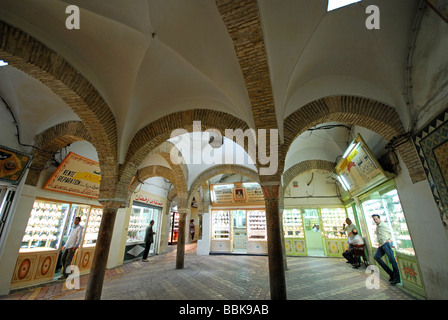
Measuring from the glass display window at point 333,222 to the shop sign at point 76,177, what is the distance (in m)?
10.3

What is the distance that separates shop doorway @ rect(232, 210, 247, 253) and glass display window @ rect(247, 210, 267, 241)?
36cm

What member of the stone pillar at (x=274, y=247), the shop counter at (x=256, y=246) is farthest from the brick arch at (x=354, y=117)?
the shop counter at (x=256, y=246)

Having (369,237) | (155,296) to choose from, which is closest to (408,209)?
(369,237)

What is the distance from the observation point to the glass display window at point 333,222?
9180mm

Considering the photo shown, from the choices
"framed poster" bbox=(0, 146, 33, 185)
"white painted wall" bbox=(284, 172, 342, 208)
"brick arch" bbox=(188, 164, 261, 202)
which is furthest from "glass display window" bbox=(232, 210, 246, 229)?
"framed poster" bbox=(0, 146, 33, 185)

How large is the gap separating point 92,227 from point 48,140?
3.59 metres

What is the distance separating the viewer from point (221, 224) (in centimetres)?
1095

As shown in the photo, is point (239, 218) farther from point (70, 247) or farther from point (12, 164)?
point (12, 164)

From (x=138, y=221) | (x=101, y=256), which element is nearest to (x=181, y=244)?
(x=101, y=256)

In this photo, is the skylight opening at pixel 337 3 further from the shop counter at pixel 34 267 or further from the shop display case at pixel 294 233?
the shop display case at pixel 294 233

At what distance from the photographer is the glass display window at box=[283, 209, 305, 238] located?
9859mm

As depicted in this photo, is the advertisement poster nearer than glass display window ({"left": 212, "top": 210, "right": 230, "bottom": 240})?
Yes

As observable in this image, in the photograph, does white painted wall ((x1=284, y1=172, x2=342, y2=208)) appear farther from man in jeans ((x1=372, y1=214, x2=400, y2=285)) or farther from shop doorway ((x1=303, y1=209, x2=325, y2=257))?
man in jeans ((x1=372, y1=214, x2=400, y2=285))

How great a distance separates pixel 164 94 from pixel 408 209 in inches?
230
